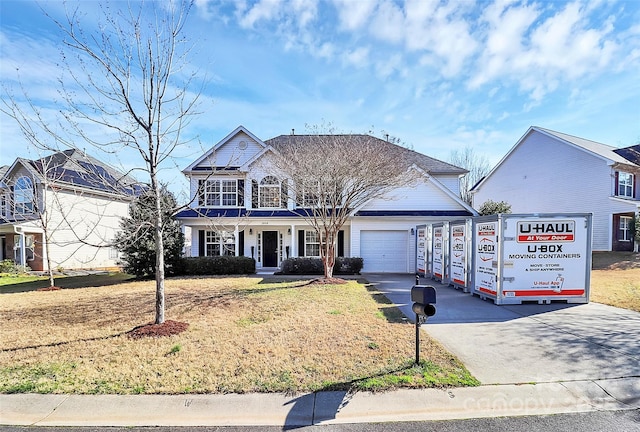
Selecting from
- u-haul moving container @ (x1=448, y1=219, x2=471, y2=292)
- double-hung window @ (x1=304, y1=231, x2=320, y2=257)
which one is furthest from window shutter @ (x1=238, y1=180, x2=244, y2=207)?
u-haul moving container @ (x1=448, y1=219, x2=471, y2=292)

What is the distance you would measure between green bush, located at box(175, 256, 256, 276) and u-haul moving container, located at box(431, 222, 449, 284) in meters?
9.15

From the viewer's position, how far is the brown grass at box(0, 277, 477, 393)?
444 centimetres

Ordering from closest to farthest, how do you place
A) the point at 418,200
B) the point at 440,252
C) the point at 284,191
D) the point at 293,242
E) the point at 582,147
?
the point at 440,252 < the point at 284,191 < the point at 418,200 < the point at 293,242 < the point at 582,147

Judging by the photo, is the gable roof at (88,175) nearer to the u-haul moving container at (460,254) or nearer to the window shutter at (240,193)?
the window shutter at (240,193)

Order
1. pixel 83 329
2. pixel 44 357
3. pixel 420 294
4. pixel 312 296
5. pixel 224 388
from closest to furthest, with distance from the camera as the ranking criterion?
1. pixel 224 388
2. pixel 420 294
3. pixel 44 357
4. pixel 83 329
5. pixel 312 296

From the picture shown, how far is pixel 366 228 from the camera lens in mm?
17281

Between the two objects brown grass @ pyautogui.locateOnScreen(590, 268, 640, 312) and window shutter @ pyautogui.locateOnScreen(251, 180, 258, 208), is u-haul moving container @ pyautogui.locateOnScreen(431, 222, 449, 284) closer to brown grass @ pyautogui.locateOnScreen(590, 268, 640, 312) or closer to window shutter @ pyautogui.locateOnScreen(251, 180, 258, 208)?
brown grass @ pyautogui.locateOnScreen(590, 268, 640, 312)

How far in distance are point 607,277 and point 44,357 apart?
→ 19.1 metres

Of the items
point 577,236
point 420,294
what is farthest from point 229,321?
point 577,236

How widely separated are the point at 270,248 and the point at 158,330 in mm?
12781

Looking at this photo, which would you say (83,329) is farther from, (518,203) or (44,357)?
(518,203)

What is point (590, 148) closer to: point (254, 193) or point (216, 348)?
point (254, 193)

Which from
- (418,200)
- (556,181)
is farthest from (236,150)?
(556,181)

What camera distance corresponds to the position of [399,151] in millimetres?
18094
